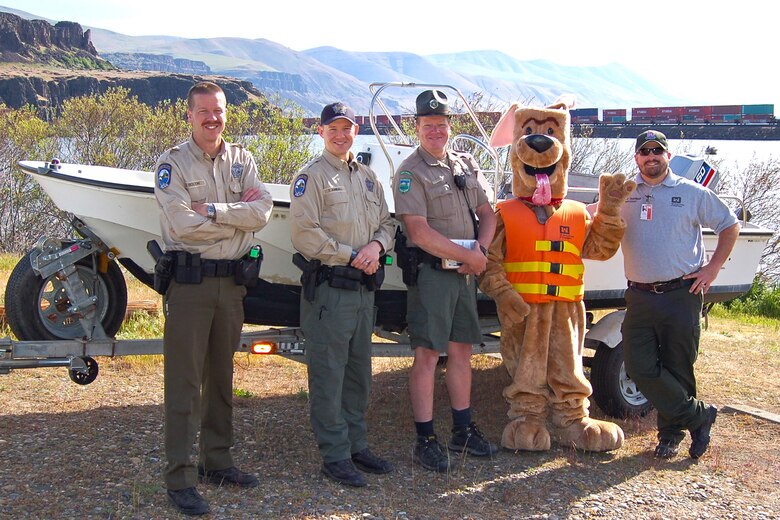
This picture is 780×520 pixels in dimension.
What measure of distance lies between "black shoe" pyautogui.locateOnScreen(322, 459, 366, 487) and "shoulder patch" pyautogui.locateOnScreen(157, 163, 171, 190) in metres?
1.58

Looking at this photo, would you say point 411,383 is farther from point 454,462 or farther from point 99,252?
point 99,252

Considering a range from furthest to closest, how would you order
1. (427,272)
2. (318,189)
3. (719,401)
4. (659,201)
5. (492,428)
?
(719,401), (492,428), (659,201), (427,272), (318,189)

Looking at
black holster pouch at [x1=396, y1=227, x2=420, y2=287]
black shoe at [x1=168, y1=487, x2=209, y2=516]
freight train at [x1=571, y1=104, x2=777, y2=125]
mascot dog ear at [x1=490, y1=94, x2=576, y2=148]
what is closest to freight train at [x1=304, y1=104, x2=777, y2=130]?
freight train at [x1=571, y1=104, x2=777, y2=125]

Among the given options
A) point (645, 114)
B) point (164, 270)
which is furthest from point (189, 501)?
point (645, 114)

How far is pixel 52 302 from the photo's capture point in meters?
4.61

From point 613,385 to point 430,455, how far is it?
5.49ft

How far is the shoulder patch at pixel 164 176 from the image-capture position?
3521mm

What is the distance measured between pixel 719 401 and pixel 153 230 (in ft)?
14.1

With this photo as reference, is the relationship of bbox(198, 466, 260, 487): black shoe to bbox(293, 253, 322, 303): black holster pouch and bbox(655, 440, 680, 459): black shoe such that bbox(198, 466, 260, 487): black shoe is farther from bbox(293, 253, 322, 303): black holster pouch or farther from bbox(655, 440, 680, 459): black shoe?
bbox(655, 440, 680, 459): black shoe

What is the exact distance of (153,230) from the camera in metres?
4.52

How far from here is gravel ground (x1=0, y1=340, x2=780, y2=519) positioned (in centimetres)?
372

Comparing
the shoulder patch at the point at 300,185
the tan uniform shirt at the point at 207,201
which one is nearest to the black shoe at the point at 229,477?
the tan uniform shirt at the point at 207,201

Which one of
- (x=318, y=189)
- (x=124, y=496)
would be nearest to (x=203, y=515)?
(x=124, y=496)

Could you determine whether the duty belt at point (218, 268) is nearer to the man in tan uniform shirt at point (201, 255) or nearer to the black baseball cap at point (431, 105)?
the man in tan uniform shirt at point (201, 255)
